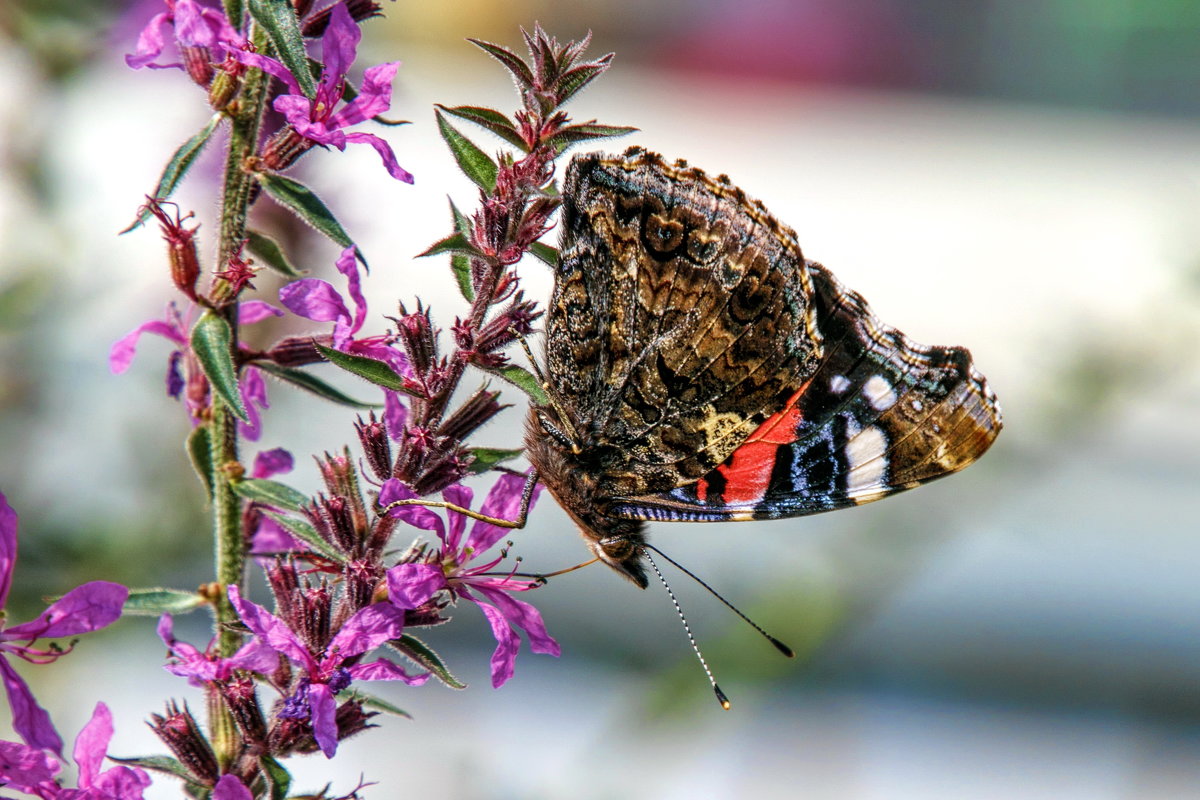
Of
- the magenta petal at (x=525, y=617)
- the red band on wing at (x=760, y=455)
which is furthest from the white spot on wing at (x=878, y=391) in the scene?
the magenta petal at (x=525, y=617)

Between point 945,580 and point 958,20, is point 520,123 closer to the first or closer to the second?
point 945,580

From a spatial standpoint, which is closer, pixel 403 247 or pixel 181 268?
pixel 181 268

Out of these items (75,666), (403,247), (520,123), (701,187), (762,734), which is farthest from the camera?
(403,247)

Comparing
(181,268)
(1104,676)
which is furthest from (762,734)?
(181,268)

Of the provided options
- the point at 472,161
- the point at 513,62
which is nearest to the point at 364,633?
the point at 472,161

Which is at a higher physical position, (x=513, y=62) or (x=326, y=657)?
(x=513, y=62)

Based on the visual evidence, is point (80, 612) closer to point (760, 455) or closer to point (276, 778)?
point (276, 778)

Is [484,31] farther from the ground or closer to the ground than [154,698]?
farther from the ground
